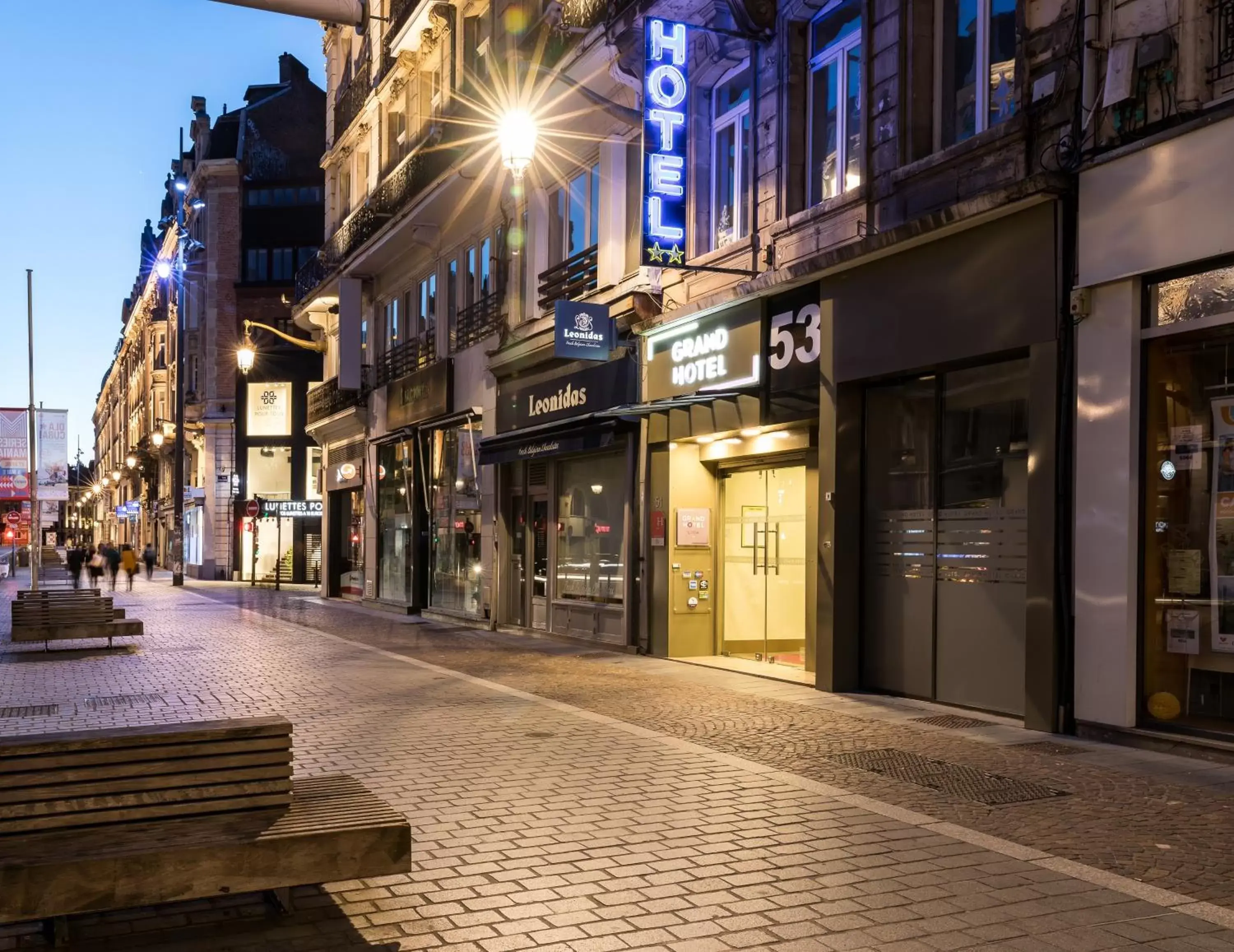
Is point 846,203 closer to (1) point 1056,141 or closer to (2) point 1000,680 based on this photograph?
(1) point 1056,141

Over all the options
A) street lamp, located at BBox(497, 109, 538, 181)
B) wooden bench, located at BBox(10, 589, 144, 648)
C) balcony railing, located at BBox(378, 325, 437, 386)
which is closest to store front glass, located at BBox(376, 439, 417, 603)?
balcony railing, located at BBox(378, 325, 437, 386)

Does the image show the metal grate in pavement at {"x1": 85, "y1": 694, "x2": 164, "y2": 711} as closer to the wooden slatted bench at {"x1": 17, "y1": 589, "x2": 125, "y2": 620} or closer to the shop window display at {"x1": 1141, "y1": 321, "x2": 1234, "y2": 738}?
the wooden slatted bench at {"x1": 17, "y1": 589, "x2": 125, "y2": 620}

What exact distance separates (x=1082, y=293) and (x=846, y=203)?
11.9ft

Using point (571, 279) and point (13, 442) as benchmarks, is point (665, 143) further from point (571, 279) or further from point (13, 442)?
point (13, 442)

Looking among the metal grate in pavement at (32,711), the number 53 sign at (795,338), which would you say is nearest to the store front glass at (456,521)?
the number 53 sign at (795,338)

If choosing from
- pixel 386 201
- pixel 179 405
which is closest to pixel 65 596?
pixel 386 201

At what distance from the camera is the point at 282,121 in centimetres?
5984

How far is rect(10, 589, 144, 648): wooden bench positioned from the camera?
17750 millimetres

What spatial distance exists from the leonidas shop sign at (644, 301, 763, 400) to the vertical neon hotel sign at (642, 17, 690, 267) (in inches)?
41.0

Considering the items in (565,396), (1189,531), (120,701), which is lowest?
(120,701)

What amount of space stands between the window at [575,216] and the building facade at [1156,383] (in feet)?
32.5

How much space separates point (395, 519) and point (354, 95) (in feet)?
40.1

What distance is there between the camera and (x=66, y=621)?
1808 centimetres

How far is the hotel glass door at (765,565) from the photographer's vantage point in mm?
15680
